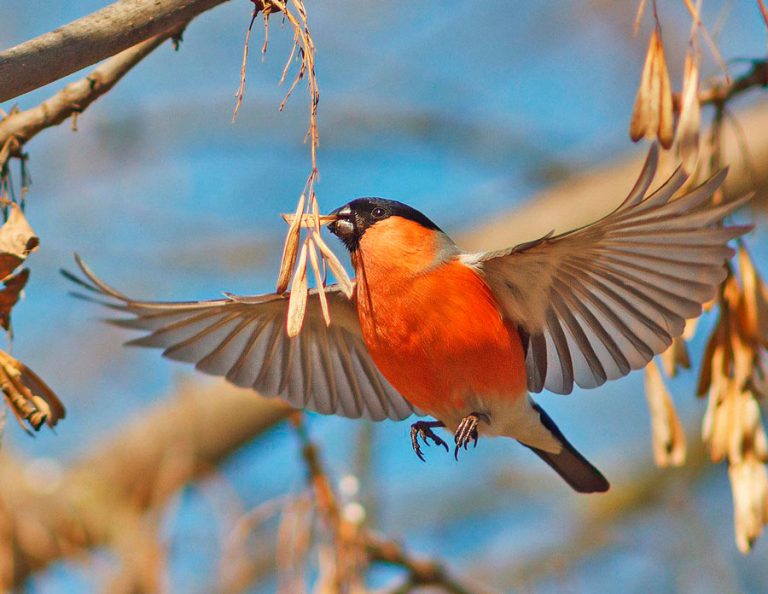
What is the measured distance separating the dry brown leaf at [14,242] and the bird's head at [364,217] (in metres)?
1.16

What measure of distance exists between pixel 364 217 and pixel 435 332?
0.46m

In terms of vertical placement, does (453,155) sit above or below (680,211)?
above

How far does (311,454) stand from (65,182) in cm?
483

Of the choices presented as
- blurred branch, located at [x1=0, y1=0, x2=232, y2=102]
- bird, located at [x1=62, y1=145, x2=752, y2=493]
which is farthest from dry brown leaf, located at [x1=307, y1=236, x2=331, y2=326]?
bird, located at [x1=62, y1=145, x2=752, y2=493]

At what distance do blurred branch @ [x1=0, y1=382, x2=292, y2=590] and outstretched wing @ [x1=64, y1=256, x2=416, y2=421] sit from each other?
102cm

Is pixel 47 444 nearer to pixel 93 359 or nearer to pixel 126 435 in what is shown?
pixel 93 359

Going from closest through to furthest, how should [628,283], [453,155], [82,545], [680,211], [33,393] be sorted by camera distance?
1. [33,393]
2. [680,211]
3. [628,283]
4. [82,545]
5. [453,155]

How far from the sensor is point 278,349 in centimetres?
328

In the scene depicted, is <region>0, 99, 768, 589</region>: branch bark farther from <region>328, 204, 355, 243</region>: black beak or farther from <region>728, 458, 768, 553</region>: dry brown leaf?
<region>728, 458, 768, 553</region>: dry brown leaf

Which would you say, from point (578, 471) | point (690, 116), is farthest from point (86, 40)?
point (578, 471)

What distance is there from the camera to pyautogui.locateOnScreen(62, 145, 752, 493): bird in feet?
8.39

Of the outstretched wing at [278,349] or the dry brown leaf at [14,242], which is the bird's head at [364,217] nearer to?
the outstretched wing at [278,349]

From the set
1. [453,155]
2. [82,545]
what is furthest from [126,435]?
[453,155]

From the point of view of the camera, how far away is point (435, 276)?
2826 millimetres
